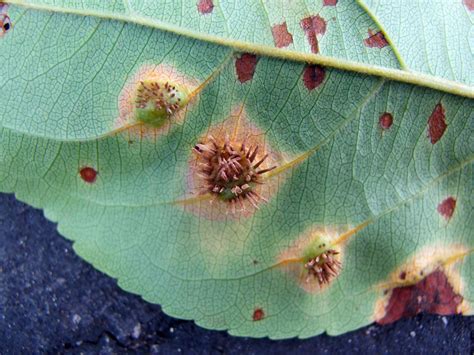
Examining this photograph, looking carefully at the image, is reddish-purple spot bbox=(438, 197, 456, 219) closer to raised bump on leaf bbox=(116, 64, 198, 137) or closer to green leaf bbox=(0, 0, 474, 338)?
green leaf bbox=(0, 0, 474, 338)

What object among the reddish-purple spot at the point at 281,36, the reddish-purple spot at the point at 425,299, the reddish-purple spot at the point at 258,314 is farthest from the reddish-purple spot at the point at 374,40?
the reddish-purple spot at the point at 258,314

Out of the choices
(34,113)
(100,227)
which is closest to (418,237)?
(100,227)

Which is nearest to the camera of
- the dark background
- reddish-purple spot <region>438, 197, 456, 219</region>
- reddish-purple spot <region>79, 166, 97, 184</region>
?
reddish-purple spot <region>79, 166, 97, 184</region>

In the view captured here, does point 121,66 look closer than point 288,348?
Yes

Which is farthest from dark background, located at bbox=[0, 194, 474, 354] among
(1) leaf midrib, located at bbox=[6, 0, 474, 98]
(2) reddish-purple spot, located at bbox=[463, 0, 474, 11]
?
(2) reddish-purple spot, located at bbox=[463, 0, 474, 11]

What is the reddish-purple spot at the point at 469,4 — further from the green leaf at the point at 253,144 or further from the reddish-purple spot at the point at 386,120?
the reddish-purple spot at the point at 386,120

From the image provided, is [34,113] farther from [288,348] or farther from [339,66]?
[288,348]

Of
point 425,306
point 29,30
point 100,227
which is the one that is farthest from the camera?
point 425,306
